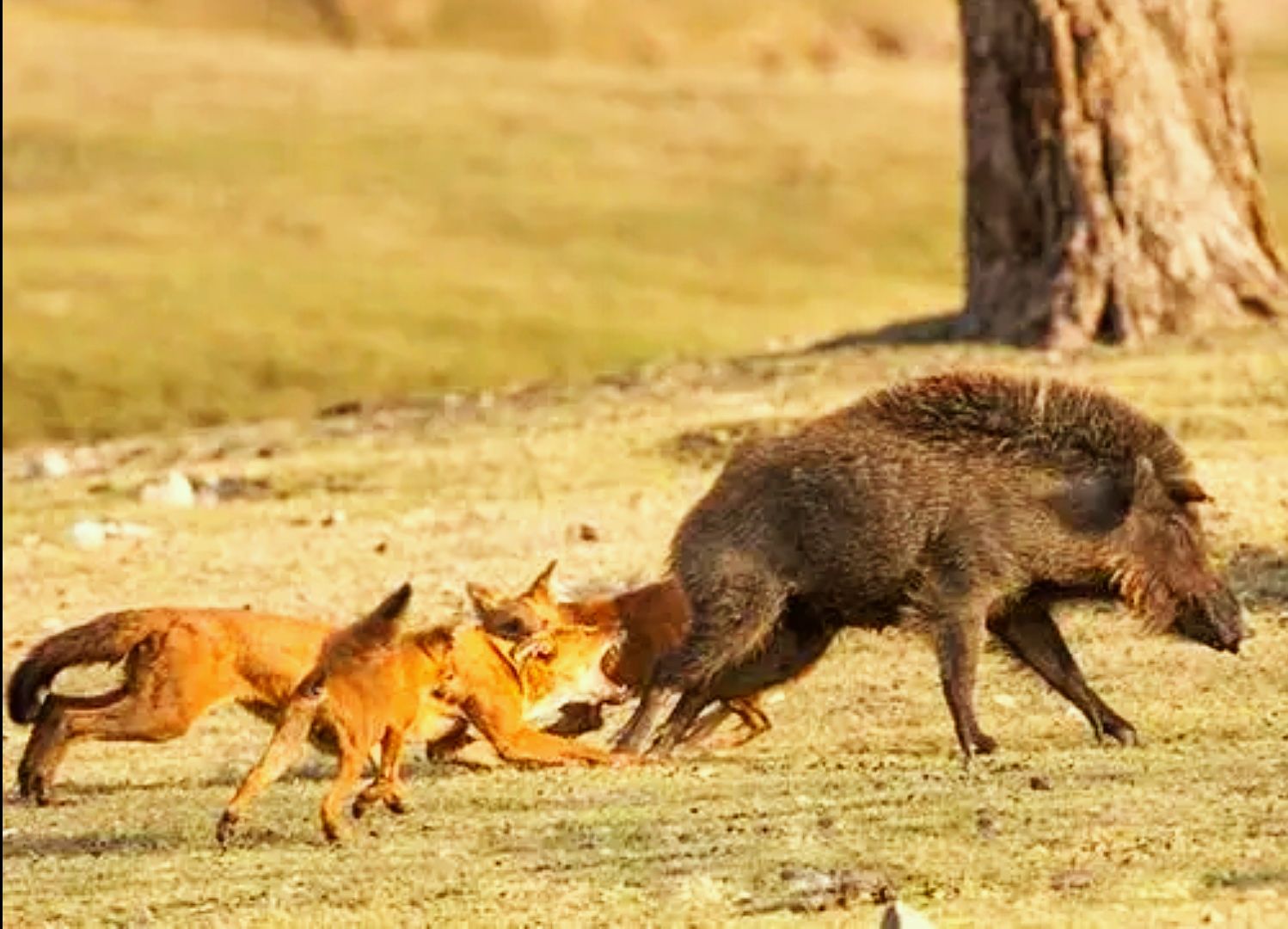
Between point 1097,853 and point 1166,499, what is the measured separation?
3.03 meters

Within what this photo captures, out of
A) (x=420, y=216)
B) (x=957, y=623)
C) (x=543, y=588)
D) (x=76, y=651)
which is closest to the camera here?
(x=957, y=623)

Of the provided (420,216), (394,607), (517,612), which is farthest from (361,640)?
(420,216)

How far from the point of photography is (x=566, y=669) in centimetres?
1373

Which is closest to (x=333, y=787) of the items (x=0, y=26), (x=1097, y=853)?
(x=1097, y=853)

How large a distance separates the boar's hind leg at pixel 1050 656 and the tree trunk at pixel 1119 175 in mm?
9765

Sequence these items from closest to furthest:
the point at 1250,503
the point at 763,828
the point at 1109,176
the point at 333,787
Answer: the point at 763,828
the point at 333,787
the point at 1250,503
the point at 1109,176

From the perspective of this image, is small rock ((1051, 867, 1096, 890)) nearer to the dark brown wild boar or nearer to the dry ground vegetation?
the dry ground vegetation

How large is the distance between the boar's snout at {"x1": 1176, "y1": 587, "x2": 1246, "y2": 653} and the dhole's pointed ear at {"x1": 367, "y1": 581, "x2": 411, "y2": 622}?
9.33 feet

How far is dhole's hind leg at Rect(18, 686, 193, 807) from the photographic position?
1374 centimetres

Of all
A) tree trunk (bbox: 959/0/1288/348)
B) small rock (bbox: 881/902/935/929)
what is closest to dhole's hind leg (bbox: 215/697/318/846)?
small rock (bbox: 881/902/935/929)

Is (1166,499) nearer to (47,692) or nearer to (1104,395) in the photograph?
(1104,395)

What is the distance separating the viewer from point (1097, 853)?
10602 millimetres

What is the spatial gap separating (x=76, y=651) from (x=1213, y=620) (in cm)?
401

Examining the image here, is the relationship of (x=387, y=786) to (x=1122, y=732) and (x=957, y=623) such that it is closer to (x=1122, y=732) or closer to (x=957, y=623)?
(x=957, y=623)
